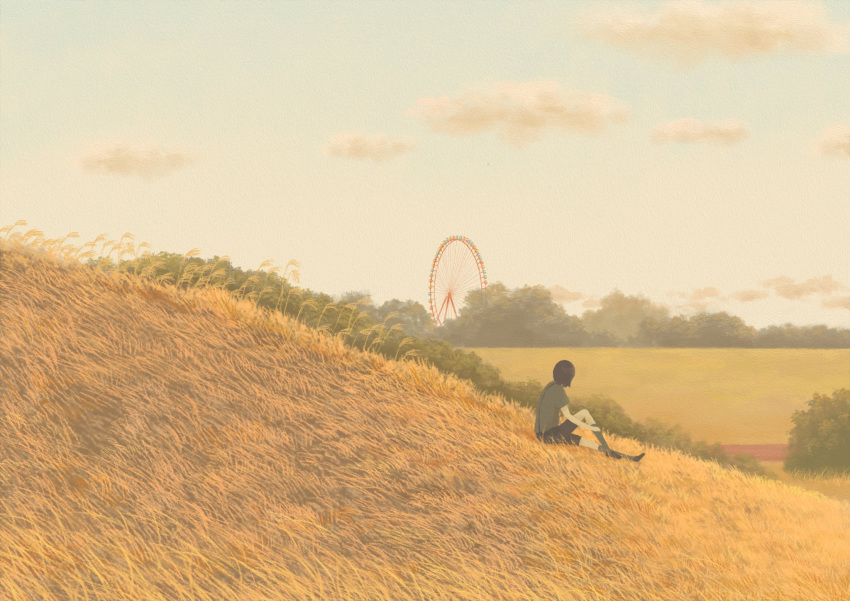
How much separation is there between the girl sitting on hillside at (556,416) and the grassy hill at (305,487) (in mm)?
299

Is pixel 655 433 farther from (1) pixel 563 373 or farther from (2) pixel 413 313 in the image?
(2) pixel 413 313

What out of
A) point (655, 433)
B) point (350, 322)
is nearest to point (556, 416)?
point (350, 322)

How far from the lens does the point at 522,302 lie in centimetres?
5734

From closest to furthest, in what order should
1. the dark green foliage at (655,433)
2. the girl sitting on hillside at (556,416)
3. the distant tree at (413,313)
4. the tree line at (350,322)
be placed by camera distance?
the girl sitting on hillside at (556,416) → the tree line at (350,322) → the dark green foliage at (655,433) → the distant tree at (413,313)

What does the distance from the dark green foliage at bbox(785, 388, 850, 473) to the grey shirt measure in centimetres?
1550

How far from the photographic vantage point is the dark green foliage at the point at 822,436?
24094 millimetres

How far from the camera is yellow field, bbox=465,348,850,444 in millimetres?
28375

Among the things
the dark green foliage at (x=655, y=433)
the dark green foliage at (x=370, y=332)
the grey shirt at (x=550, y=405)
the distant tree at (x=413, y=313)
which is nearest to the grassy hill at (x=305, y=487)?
the grey shirt at (x=550, y=405)

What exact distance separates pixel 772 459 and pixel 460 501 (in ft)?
63.6

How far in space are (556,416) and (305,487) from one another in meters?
5.13

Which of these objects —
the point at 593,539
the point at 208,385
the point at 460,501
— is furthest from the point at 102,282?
the point at 593,539

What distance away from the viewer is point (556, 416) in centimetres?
1362

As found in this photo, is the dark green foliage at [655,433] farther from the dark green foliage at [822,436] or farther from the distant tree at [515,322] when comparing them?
the distant tree at [515,322]

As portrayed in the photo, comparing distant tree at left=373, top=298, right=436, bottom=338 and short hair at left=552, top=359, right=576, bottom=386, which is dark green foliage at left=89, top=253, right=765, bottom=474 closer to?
short hair at left=552, top=359, right=576, bottom=386
